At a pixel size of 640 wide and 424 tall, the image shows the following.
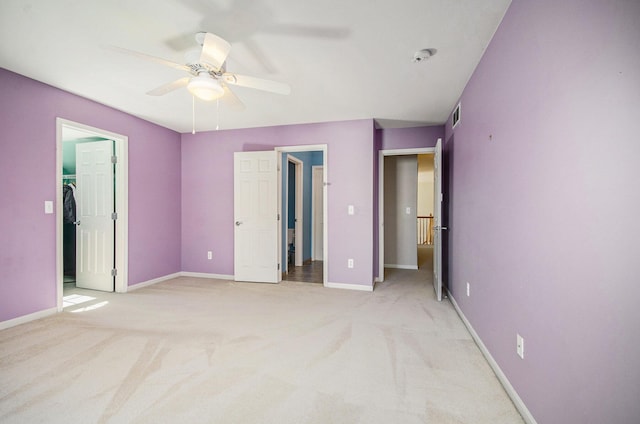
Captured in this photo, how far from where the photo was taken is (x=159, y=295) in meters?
3.69

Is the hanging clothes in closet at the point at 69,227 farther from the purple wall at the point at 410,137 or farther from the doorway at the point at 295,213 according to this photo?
the purple wall at the point at 410,137

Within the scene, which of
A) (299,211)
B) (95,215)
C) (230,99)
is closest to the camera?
(230,99)

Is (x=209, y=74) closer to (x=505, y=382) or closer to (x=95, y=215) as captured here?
(x=505, y=382)

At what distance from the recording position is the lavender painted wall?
403 cm

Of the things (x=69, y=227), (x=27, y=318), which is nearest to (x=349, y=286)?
(x=27, y=318)

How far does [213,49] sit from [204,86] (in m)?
0.32

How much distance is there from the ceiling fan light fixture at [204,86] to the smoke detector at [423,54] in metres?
1.61

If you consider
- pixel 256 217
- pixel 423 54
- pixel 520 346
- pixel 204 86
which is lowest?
pixel 520 346

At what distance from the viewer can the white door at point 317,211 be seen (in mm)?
6211

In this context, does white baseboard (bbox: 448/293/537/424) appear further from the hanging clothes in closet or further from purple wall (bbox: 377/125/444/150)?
the hanging clothes in closet

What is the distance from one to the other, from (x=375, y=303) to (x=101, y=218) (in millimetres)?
3924

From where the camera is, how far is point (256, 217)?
4418 mm

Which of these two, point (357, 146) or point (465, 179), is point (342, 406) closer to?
point (465, 179)

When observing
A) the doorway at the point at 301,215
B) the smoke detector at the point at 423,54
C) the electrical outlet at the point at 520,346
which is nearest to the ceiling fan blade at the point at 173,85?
the smoke detector at the point at 423,54
